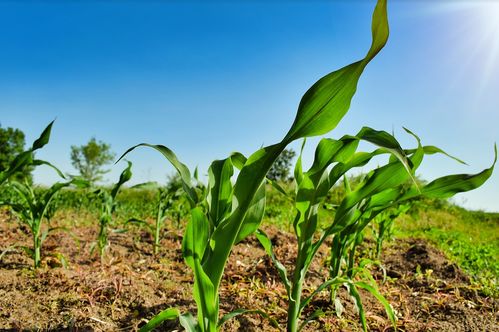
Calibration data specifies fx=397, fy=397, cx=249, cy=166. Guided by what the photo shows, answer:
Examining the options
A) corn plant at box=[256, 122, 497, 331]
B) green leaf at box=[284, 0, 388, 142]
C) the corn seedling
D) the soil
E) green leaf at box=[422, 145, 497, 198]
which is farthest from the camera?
the corn seedling

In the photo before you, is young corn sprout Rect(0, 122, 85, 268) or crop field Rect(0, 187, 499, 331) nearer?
crop field Rect(0, 187, 499, 331)

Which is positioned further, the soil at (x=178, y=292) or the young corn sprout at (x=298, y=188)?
the soil at (x=178, y=292)

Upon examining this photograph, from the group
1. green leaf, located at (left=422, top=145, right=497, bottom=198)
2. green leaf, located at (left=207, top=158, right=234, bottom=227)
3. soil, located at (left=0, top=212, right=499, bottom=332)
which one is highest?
green leaf, located at (left=422, top=145, right=497, bottom=198)

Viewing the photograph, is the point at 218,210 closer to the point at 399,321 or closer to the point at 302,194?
the point at 302,194

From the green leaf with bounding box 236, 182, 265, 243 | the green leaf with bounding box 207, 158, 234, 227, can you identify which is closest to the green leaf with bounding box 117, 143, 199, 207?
the green leaf with bounding box 207, 158, 234, 227

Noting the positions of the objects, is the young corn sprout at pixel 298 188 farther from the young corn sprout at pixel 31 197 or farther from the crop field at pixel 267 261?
the young corn sprout at pixel 31 197

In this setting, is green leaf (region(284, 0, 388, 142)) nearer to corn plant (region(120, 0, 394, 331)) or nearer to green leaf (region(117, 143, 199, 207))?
corn plant (region(120, 0, 394, 331))

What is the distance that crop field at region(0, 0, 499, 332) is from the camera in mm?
1448

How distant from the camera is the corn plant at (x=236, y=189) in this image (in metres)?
1.32

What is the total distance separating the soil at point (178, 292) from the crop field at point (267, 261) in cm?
1

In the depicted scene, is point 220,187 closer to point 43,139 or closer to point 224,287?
point 224,287

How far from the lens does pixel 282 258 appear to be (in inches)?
138

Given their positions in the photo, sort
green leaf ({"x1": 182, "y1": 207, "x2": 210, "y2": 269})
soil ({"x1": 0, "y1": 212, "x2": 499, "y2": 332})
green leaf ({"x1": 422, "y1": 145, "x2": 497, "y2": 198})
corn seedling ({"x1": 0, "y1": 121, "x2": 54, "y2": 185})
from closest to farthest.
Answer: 1. green leaf ({"x1": 182, "y1": 207, "x2": 210, "y2": 269})
2. green leaf ({"x1": 422, "y1": 145, "x2": 497, "y2": 198})
3. soil ({"x1": 0, "y1": 212, "x2": 499, "y2": 332})
4. corn seedling ({"x1": 0, "y1": 121, "x2": 54, "y2": 185})

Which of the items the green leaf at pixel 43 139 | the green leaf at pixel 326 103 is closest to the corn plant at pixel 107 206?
the green leaf at pixel 43 139
